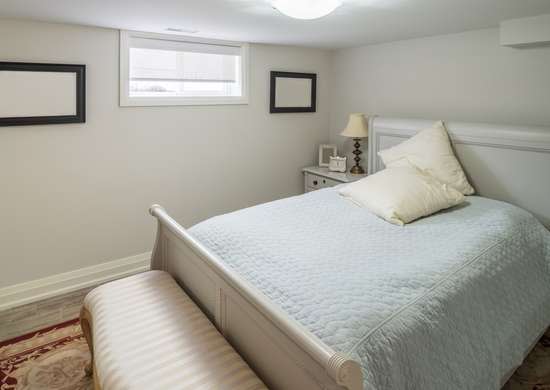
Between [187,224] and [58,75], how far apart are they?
1.56 m

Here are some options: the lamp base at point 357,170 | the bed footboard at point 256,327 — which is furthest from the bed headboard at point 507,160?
the bed footboard at point 256,327

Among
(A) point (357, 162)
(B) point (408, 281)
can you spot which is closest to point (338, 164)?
(A) point (357, 162)

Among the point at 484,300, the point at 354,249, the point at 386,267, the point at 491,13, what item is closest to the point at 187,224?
the point at 354,249

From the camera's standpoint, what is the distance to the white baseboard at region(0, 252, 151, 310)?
2.78 m

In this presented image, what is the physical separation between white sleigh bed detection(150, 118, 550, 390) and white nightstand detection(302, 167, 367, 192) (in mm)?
266

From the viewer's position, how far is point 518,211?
2455 millimetres

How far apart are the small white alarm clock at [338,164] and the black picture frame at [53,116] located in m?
2.28

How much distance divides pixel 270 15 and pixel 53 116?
1.66 meters

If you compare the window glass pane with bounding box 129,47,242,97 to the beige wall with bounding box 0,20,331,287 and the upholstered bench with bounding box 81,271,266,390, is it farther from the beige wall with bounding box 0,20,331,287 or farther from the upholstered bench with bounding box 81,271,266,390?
the upholstered bench with bounding box 81,271,266,390

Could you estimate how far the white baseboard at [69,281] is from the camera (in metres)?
2.78

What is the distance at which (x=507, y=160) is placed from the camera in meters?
2.66

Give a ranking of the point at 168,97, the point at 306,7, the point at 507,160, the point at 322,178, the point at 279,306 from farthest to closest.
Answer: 1. the point at 322,178
2. the point at 168,97
3. the point at 507,160
4. the point at 306,7
5. the point at 279,306

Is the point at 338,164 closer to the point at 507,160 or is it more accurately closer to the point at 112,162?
the point at 507,160

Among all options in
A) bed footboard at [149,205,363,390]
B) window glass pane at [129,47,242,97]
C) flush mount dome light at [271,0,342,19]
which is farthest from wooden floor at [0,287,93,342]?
flush mount dome light at [271,0,342,19]
